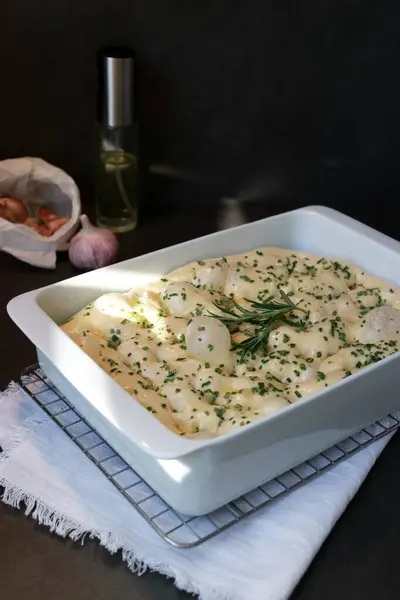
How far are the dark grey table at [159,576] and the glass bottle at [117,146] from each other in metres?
0.82

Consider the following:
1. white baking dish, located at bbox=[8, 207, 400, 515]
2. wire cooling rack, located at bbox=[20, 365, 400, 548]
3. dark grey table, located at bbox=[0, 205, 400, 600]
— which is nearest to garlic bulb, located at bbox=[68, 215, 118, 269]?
white baking dish, located at bbox=[8, 207, 400, 515]

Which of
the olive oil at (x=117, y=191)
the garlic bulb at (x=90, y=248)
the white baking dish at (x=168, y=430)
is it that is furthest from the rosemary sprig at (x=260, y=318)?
the olive oil at (x=117, y=191)

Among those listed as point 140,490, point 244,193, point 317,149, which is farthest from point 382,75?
point 140,490

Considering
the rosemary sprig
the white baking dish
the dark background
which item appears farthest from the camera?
the dark background

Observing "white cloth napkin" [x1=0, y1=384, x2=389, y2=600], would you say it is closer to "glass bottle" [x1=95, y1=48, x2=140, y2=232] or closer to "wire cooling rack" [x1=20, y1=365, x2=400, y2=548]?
"wire cooling rack" [x1=20, y1=365, x2=400, y2=548]

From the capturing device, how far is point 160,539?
0.95 meters

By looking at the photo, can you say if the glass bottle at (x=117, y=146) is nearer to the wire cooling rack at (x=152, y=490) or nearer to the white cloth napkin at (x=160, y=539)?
the wire cooling rack at (x=152, y=490)

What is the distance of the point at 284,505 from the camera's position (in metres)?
1.00

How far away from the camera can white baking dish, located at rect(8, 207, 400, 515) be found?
0.88m

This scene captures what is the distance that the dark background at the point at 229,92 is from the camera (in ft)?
5.31

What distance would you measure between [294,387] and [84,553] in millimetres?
344

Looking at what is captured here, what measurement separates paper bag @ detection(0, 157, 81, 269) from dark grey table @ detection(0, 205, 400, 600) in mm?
622

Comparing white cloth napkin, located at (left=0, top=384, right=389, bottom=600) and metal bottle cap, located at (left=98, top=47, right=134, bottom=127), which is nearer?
white cloth napkin, located at (left=0, top=384, right=389, bottom=600)

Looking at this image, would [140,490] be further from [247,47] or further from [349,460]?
[247,47]
